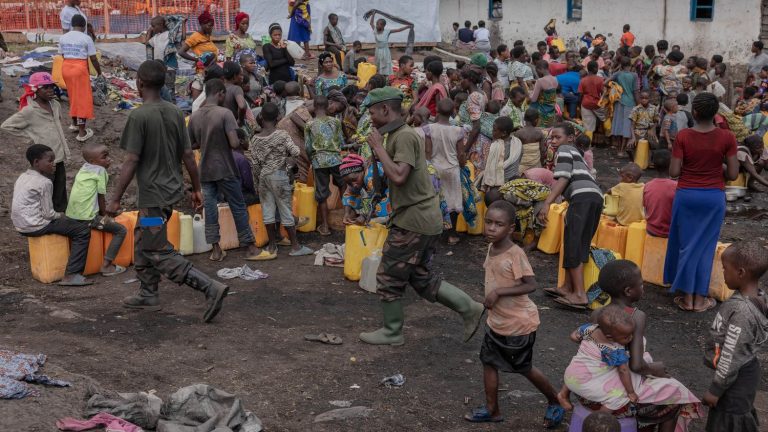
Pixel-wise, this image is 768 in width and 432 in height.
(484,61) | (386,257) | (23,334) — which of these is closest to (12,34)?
(484,61)

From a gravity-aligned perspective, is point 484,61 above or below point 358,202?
above

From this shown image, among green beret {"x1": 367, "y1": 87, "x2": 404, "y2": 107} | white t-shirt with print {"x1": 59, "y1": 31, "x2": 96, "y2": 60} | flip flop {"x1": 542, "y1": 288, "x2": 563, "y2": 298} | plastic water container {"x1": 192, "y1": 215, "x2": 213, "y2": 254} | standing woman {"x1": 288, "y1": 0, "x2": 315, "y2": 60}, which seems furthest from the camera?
standing woman {"x1": 288, "y1": 0, "x2": 315, "y2": 60}

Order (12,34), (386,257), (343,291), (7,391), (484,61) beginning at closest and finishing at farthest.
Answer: (7,391)
(386,257)
(343,291)
(484,61)
(12,34)

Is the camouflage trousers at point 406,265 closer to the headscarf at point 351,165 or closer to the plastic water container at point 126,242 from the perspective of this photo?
the headscarf at point 351,165

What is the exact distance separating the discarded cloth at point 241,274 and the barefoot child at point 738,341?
5106 millimetres

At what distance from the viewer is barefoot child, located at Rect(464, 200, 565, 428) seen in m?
5.49

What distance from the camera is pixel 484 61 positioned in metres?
A: 13.6

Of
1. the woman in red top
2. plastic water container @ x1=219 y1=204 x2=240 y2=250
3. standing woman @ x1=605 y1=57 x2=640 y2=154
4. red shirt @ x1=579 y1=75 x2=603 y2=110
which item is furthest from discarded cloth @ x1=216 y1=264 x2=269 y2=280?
red shirt @ x1=579 y1=75 x2=603 y2=110

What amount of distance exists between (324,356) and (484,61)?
799cm

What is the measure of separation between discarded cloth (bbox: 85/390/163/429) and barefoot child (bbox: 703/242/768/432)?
3.18 metres

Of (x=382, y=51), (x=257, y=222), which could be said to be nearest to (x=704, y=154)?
(x=257, y=222)

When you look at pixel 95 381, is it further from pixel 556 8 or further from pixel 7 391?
pixel 556 8

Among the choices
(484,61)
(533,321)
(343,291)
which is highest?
(484,61)

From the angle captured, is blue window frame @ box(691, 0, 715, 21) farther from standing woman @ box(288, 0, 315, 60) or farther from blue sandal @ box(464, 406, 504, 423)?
blue sandal @ box(464, 406, 504, 423)
